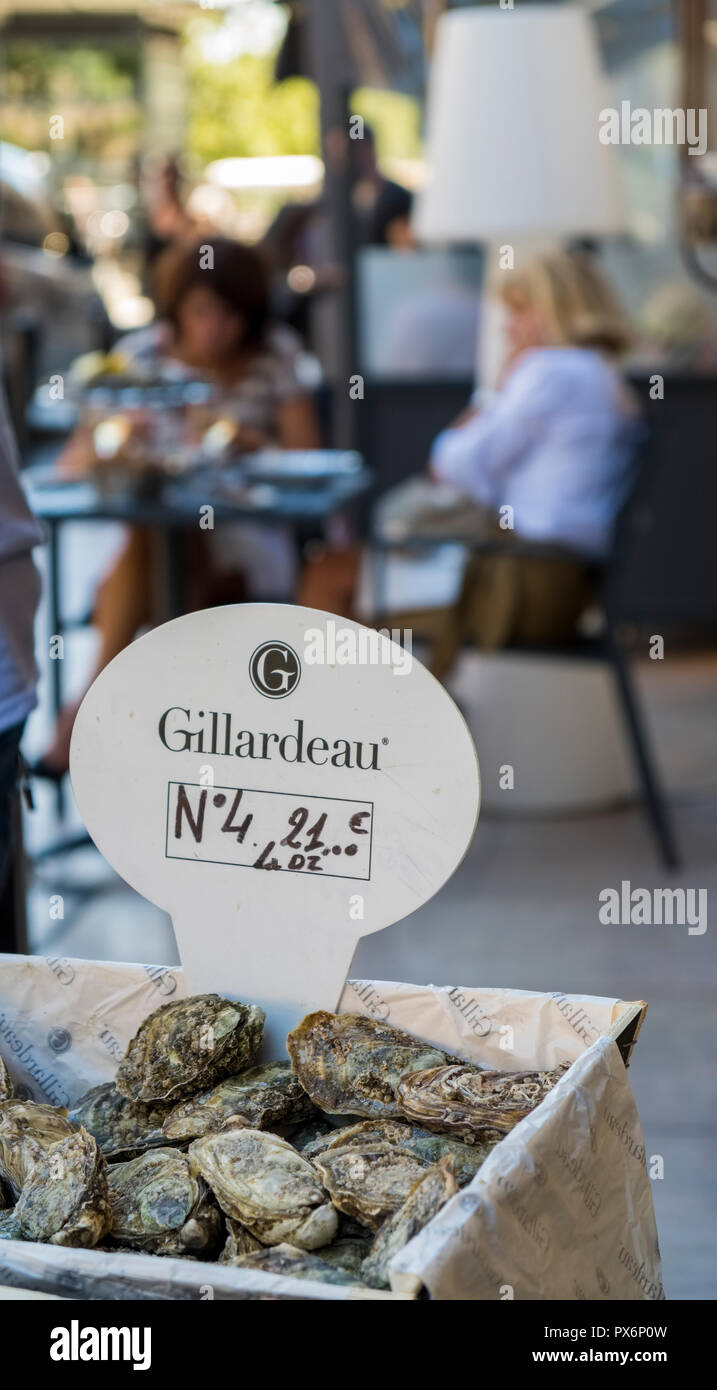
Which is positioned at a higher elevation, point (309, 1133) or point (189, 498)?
point (189, 498)

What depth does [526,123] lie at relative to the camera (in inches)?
131

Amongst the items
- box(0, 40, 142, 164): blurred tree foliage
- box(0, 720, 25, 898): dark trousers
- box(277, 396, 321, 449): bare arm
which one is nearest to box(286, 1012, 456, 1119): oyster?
box(0, 720, 25, 898): dark trousers

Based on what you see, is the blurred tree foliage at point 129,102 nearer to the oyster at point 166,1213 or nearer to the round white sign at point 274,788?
the round white sign at point 274,788

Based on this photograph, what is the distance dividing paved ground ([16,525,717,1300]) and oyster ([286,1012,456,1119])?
2.92ft

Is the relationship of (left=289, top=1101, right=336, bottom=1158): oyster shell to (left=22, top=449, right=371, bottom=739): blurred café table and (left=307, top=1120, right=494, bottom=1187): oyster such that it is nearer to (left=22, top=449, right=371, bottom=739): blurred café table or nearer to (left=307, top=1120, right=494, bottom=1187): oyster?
(left=307, top=1120, right=494, bottom=1187): oyster

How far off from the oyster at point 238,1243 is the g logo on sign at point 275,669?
0.27 metres

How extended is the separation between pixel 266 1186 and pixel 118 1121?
0.46ft

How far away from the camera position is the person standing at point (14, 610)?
977 mm

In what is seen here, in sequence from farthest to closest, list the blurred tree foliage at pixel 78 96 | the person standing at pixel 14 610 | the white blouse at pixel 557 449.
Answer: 1. the blurred tree foliage at pixel 78 96
2. the white blouse at pixel 557 449
3. the person standing at pixel 14 610

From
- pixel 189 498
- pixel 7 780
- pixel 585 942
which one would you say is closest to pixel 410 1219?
pixel 7 780

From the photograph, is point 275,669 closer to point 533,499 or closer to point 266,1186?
point 266,1186

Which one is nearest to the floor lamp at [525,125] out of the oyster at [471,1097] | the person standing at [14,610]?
the person standing at [14,610]
